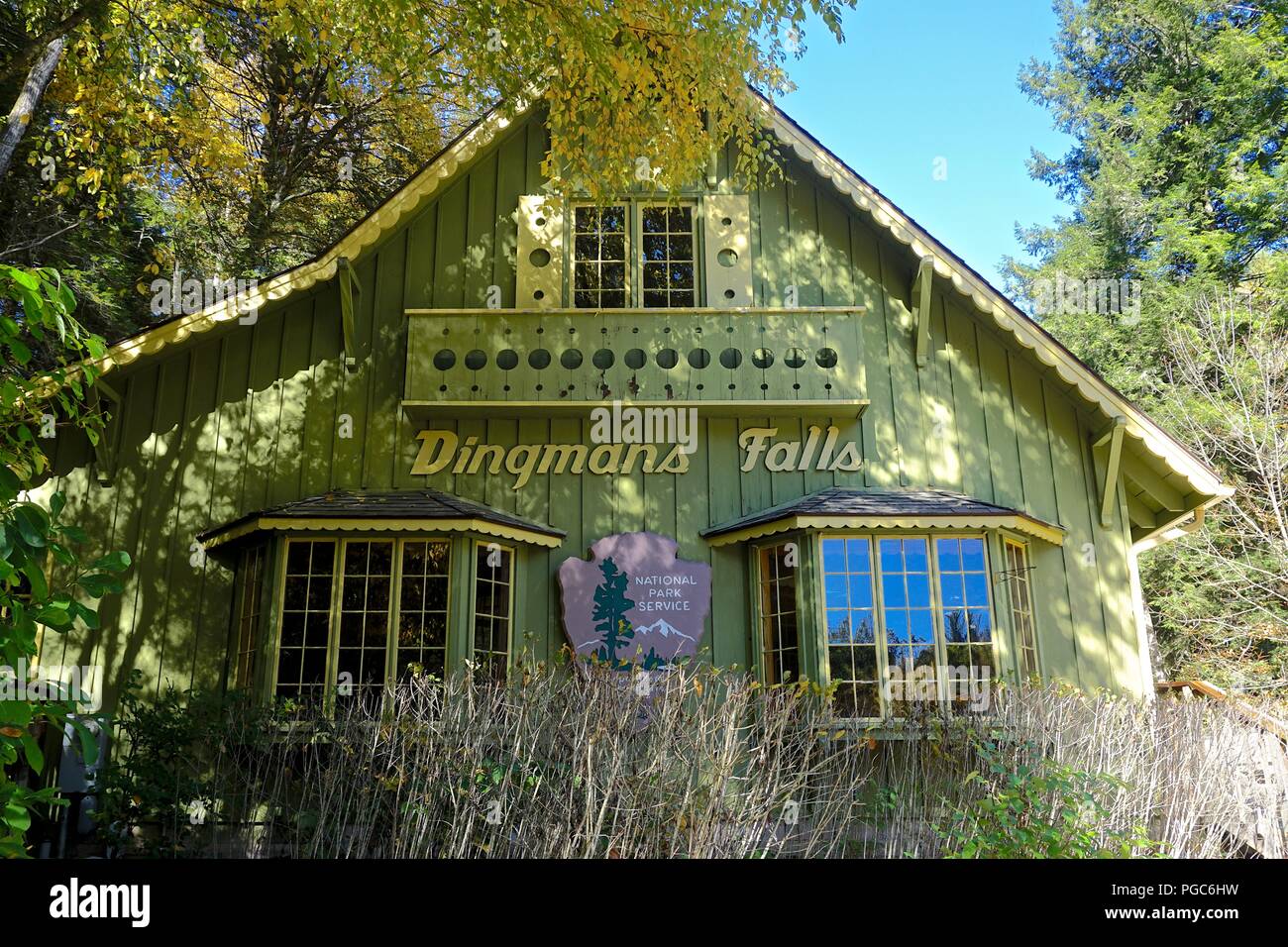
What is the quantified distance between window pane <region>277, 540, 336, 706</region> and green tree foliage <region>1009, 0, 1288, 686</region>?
44.1 feet

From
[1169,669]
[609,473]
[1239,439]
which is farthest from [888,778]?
[1169,669]

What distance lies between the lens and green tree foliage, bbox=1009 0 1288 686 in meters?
20.2

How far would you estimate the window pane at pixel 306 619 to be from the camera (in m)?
10.0

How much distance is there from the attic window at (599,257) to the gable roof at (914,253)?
1.51 meters

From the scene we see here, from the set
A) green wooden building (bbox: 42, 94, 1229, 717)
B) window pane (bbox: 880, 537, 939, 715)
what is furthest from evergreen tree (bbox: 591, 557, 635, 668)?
window pane (bbox: 880, 537, 939, 715)

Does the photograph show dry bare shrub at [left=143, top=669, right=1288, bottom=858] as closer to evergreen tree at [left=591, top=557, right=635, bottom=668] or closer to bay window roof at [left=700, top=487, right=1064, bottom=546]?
bay window roof at [left=700, top=487, right=1064, bottom=546]

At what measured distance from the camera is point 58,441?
37.4ft
